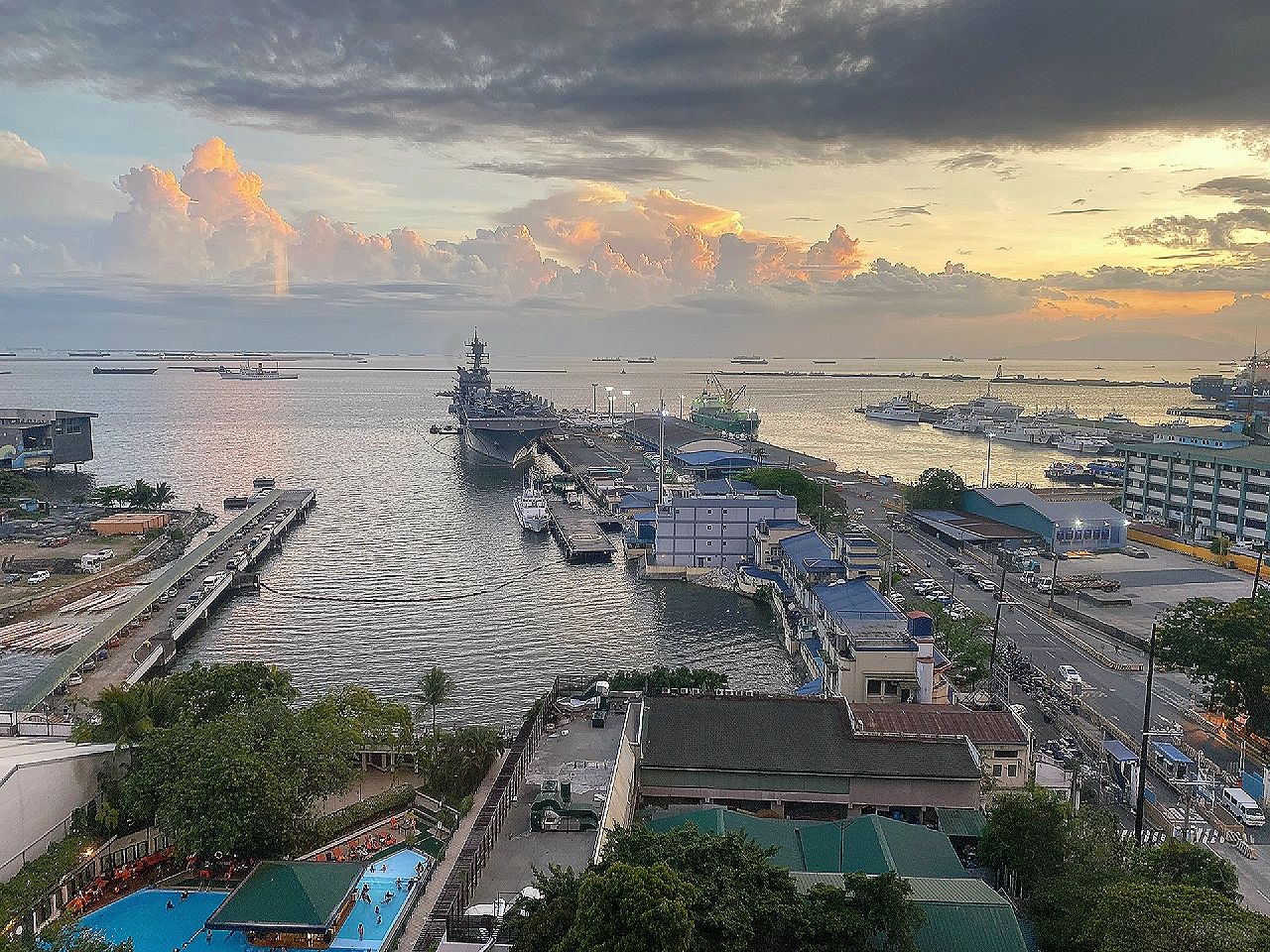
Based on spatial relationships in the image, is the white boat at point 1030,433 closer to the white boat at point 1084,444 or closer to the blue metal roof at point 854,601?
the white boat at point 1084,444

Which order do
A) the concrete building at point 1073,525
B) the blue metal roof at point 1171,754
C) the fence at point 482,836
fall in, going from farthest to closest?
the concrete building at point 1073,525
the blue metal roof at point 1171,754
the fence at point 482,836

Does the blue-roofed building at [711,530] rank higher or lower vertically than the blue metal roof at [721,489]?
lower

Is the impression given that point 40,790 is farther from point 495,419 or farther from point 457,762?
point 495,419

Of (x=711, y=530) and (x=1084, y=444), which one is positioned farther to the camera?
(x=1084, y=444)

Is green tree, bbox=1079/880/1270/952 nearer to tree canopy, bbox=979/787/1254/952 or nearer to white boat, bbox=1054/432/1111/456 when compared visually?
tree canopy, bbox=979/787/1254/952

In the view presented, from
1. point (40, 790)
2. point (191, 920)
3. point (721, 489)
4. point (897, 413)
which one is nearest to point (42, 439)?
point (721, 489)

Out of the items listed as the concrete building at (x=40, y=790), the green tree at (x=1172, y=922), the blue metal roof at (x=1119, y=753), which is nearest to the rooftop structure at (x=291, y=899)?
the concrete building at (x=40, y=790)

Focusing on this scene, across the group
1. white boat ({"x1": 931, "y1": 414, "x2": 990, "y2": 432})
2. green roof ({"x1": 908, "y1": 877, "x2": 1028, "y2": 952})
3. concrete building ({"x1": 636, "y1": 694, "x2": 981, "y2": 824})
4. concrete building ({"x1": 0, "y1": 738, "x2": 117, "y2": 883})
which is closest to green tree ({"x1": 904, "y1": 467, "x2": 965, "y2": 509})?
concrete building ({"x1": 636, "y1": 694, "x2": 981, "y2": 824})
